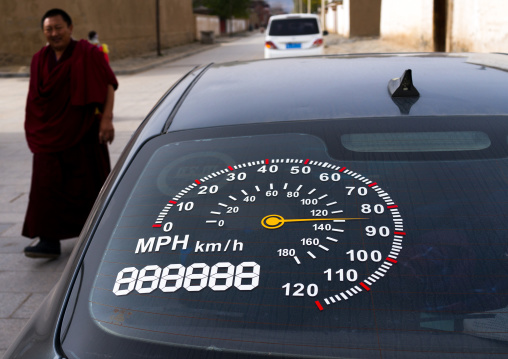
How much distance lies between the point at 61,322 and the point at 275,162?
661 mm

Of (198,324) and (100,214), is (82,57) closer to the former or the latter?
(100,214)

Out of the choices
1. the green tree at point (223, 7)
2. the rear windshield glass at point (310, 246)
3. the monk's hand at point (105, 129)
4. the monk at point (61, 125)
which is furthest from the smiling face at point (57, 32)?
the green tree at point (223, 7)

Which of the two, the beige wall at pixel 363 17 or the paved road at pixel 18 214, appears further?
the beige wall at pixel 363 17

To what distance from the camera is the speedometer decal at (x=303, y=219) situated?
4.59 ft

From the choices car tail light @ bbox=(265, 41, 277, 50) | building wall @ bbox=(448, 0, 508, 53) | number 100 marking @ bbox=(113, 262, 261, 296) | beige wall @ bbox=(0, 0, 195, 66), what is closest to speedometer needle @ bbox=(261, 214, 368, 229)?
number 100 marking @ bbox=(113, 262, 261, 296)

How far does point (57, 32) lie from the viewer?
14.2 feet

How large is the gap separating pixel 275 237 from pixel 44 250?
327 cm

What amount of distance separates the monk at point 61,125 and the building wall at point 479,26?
8.72 meters

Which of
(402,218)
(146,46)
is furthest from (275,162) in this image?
(146,46)

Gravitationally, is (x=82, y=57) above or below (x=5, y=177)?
above

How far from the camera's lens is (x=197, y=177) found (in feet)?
5.55

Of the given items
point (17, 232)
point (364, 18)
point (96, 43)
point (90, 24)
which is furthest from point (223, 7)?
point (17, 232)

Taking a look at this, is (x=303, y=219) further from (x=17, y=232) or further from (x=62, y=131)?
(x=17, y=232)

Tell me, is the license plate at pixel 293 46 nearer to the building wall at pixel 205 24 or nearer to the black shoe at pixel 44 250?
the black shoe at pixel 44 250
